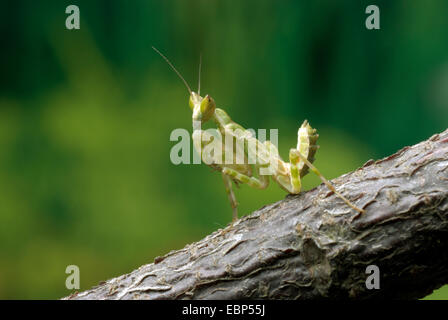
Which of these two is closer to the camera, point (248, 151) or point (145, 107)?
point (248, 151)

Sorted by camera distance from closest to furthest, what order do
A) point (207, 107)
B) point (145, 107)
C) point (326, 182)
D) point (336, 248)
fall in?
point (336, 248), point (326, 182), point (207, 107), point (145, 107)

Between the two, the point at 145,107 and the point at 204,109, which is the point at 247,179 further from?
the point at 145,107

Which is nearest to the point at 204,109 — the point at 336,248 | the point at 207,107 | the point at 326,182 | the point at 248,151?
the point at 207,107

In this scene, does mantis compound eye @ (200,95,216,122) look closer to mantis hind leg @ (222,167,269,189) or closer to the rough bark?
mantis hind leg @ (222,167,269,189)

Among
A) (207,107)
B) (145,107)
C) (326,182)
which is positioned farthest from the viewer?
(145,107)

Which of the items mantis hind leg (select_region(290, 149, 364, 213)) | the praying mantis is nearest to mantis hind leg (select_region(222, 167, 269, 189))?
the praying mantis

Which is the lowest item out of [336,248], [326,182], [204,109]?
[336,248]
